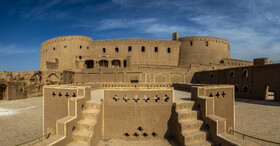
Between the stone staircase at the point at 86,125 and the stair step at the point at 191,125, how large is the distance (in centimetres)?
363

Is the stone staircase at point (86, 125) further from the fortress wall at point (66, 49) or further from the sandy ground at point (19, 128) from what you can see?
the fortress wall at point (66, 49)

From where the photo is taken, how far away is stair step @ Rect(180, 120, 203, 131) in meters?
5.34

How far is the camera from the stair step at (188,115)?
5.60m

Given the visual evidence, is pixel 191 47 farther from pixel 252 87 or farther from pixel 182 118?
pixel 182 118

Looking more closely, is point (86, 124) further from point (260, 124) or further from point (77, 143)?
point (260, 124)

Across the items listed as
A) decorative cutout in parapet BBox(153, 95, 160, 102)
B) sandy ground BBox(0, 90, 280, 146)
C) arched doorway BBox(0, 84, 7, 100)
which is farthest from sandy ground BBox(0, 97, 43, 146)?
arched doorway BBox(0, 84, 7, 100)

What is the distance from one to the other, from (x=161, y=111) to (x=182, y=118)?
0.93 metres

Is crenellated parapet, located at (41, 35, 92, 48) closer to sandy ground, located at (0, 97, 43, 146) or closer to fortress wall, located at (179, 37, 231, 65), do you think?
fortress wall, located at (179, 37, 231, 65)

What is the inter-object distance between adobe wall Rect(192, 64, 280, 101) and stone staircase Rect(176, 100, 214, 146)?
637 inches

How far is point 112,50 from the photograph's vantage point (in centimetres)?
3425

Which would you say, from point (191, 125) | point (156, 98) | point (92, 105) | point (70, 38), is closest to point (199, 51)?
point (156, 98)

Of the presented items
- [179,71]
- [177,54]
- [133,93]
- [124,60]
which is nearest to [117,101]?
[133,93]

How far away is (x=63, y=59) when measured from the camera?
36250 millimetres

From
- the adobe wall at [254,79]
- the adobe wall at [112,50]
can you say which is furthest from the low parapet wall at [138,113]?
the adobe wall at [112,50]
